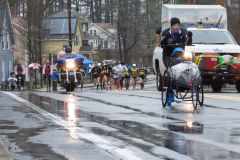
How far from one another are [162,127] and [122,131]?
728 mm

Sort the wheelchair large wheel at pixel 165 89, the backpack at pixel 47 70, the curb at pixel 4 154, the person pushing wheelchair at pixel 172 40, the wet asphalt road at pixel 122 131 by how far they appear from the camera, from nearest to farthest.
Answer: the curb at pixel 4 154
the wet asphalt road at pixel 122 131
the wheelchair large wheel at pixel 165 89
the person pushing wheelchair at pixel 172 40
the backpack at pixel 47 70

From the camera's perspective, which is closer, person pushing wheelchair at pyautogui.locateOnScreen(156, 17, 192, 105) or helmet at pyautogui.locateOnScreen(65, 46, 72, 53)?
person pushing wheelchair at pyautogui.locateOnScreen(156, 17, 192, 105)

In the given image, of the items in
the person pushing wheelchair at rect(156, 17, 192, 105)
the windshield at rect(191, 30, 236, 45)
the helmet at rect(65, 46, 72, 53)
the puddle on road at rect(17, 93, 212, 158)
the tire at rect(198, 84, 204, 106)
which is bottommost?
the puddle on road at rect(17, 93, 212, 158)

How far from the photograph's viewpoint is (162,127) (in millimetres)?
10930

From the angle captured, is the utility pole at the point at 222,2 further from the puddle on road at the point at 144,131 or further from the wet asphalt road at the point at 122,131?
the puddle on road at the point at 144,131

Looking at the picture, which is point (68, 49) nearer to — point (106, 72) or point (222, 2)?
point (222, 2)

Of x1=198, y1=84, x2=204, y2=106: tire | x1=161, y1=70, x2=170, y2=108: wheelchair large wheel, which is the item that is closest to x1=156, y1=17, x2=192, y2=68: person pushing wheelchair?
x1=161, y1=70, x2=170, y2=108: wheelchair large wheel

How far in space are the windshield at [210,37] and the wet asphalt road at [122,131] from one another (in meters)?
9.96

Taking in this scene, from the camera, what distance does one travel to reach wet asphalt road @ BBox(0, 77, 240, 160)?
8281mm

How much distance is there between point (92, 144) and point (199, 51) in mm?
16012

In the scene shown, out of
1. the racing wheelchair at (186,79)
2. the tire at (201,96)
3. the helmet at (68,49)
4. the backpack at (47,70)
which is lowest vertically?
the tire at (201,96)

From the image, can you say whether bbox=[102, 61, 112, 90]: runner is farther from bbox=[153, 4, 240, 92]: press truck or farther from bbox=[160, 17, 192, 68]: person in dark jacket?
bbox=[160, 17, 192, 68]: person in dark jacket

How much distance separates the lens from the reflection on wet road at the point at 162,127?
8.46m

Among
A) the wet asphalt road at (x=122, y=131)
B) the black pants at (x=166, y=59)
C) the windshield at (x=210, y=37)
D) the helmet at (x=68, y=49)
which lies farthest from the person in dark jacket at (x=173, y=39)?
the helmet at (x=68, y=49)
